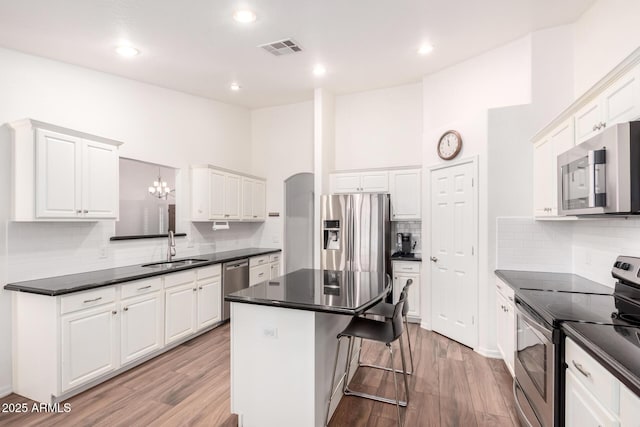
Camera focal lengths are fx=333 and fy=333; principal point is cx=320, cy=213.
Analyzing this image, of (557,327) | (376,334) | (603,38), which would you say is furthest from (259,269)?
(603,38)

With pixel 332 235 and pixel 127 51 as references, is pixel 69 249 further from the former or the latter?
pixel 332 235

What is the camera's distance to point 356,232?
15.4 feet

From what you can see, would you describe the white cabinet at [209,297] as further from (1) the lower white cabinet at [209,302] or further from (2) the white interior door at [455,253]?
(2) the white interior door at [455,253]

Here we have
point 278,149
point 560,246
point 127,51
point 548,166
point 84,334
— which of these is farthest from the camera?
point 278,149

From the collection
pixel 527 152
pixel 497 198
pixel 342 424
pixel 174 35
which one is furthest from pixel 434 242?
pixel 174 35

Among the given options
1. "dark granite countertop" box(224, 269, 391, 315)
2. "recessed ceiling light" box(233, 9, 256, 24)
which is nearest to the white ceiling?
"recessed ceiling light" box(233, 9, 256, 24)

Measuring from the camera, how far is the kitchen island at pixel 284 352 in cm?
213

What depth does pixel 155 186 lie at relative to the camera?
4410 millimetres

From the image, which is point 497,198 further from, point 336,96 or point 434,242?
point 336,96

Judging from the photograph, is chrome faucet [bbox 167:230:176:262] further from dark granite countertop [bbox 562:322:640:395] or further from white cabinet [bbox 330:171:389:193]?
dark granite countertop [bbox 562:322:640:395]

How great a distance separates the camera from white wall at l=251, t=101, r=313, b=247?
18.9 feet

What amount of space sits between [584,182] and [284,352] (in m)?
2.11

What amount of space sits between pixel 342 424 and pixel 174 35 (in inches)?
145

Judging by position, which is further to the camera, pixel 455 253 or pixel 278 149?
pixel 278 149
